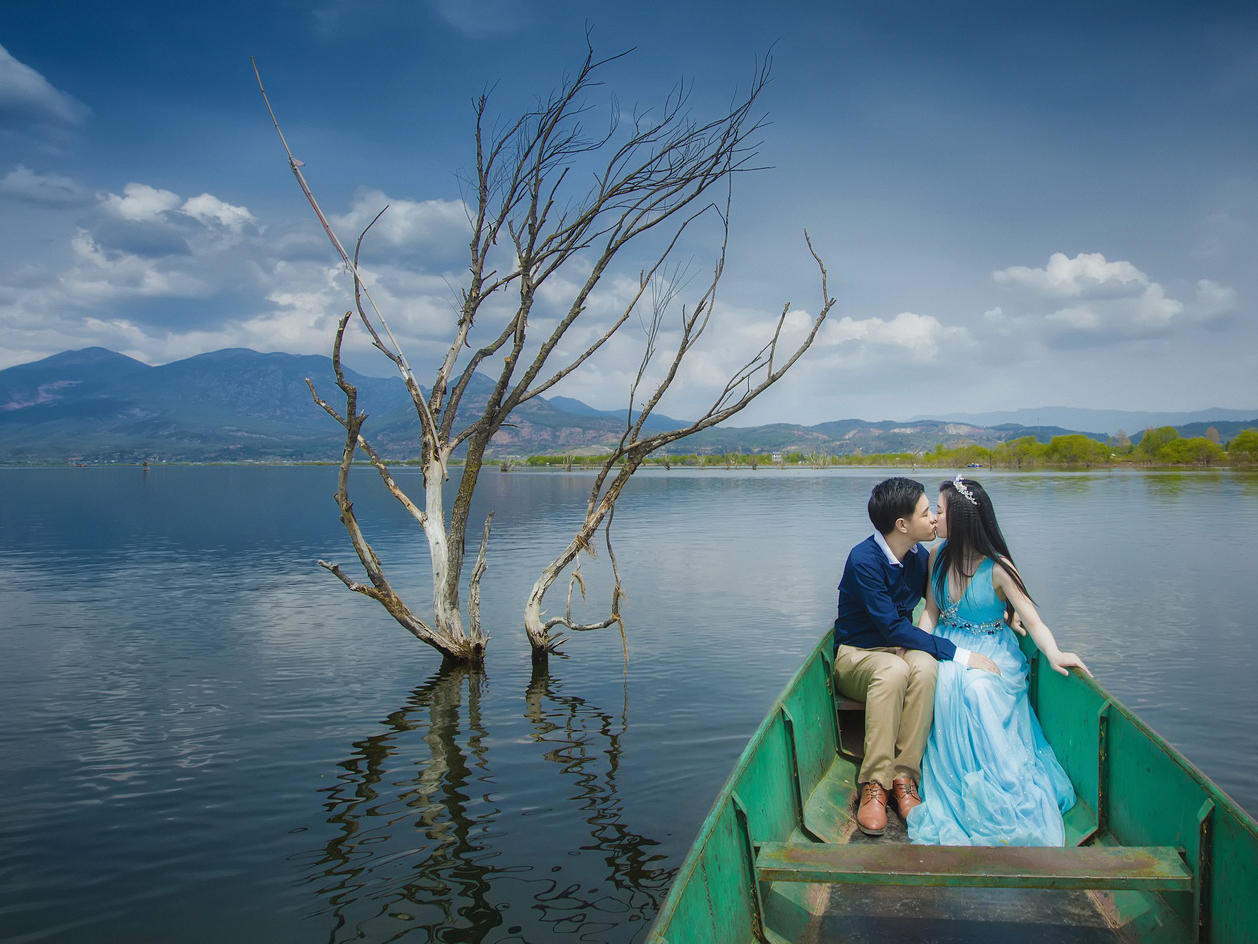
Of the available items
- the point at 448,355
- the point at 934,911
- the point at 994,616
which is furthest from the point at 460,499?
the point at 934,911

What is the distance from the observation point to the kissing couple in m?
5.73

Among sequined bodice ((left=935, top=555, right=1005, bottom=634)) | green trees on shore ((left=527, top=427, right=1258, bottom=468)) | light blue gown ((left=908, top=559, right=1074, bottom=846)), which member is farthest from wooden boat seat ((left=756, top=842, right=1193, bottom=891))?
green trees on shore ((left=527, top=427, right=1258, bottom=468))

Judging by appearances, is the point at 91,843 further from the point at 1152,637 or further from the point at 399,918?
the point at 1152,637

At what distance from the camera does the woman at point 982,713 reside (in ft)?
18.5

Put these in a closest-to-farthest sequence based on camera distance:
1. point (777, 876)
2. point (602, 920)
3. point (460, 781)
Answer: point (777, 876), point (602, 920), point (460, 781)

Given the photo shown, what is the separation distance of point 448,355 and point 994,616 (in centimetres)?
881

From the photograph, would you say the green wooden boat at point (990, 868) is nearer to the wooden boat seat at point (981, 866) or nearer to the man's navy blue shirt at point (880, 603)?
the wooden boat seat at point (981, 866)

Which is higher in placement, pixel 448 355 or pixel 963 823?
pixel 448 355

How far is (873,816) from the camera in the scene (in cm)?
594

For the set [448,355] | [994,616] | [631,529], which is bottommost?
[631,529]

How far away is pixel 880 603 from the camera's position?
6344 millimetres

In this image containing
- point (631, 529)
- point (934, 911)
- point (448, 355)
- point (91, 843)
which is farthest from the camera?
point (631, 529)

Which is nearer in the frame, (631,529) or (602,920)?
(602,920)

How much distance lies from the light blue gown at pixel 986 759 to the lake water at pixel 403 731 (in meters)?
2.49
